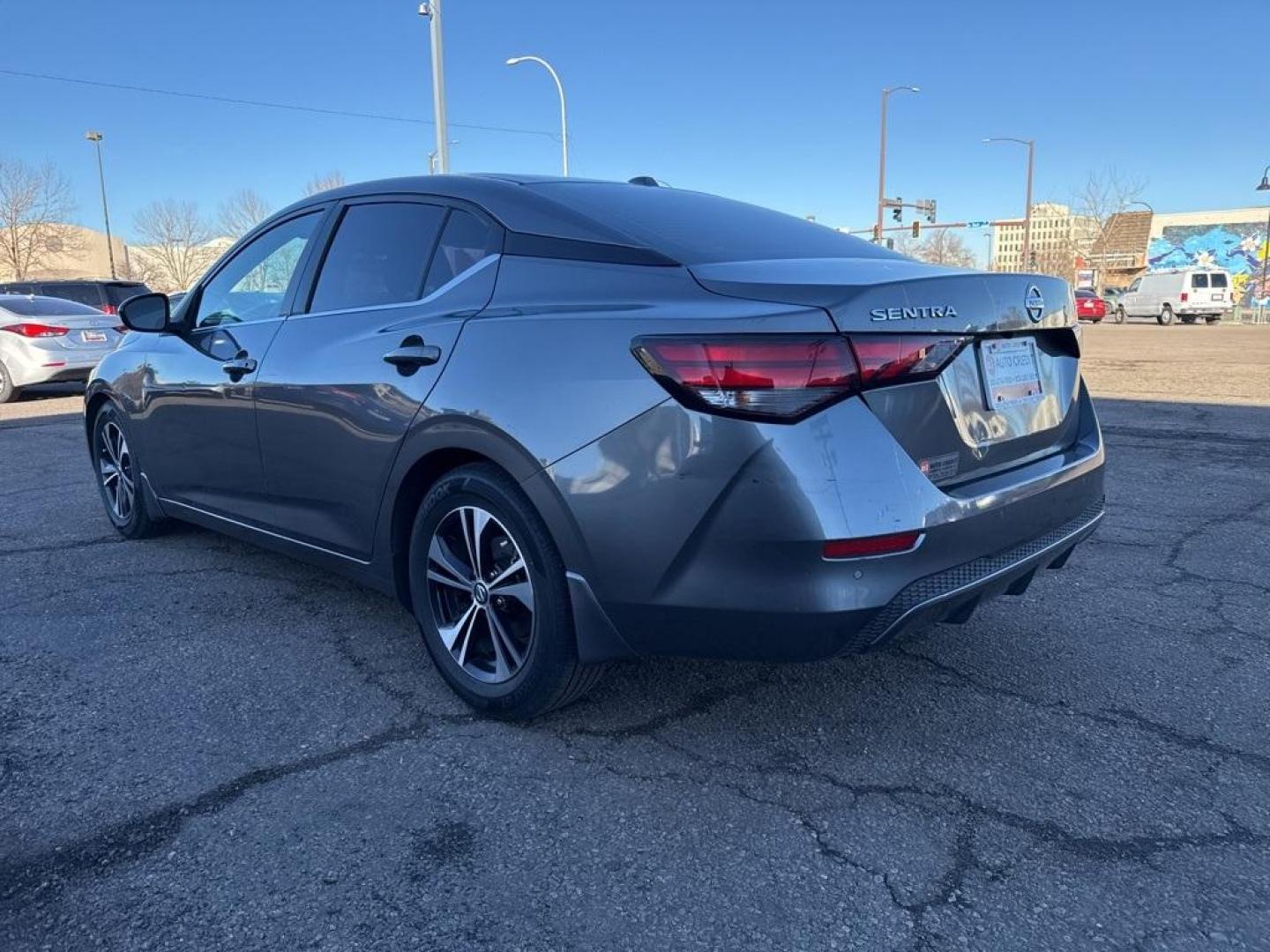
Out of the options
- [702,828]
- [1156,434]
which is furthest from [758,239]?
[1156,434]

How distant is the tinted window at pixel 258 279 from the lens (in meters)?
3.78

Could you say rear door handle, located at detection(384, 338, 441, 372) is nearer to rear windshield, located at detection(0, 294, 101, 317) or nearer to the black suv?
rear windshield, located at detection(0, 294, 101, 317)

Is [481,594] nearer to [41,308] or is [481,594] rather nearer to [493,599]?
[493,599]

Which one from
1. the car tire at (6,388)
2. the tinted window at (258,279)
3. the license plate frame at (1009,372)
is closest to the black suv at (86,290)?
the car tire at (6,388)

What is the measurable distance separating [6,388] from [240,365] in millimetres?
10889

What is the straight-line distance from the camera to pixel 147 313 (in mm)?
4371

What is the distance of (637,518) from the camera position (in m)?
2.34

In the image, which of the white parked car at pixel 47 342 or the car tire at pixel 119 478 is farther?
the white parked car at pixel 47 342

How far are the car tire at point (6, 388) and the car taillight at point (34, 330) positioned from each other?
57cm

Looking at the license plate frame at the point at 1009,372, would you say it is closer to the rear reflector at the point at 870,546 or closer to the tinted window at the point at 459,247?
the rear reflector at the point at 870,546

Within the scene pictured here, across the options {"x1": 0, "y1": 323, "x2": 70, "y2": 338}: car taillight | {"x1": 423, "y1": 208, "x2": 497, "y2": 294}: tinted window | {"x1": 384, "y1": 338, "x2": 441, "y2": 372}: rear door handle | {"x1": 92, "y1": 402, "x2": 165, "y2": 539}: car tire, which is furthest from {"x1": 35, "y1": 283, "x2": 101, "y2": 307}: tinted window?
{"x1": 384, "y1": 338, "x2": 441, "y2": 372}: rear door handle

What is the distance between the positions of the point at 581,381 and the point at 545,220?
69 centimetres

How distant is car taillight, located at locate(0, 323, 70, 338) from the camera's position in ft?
38.9

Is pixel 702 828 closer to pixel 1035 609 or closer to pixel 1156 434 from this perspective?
pixel 1035 609
